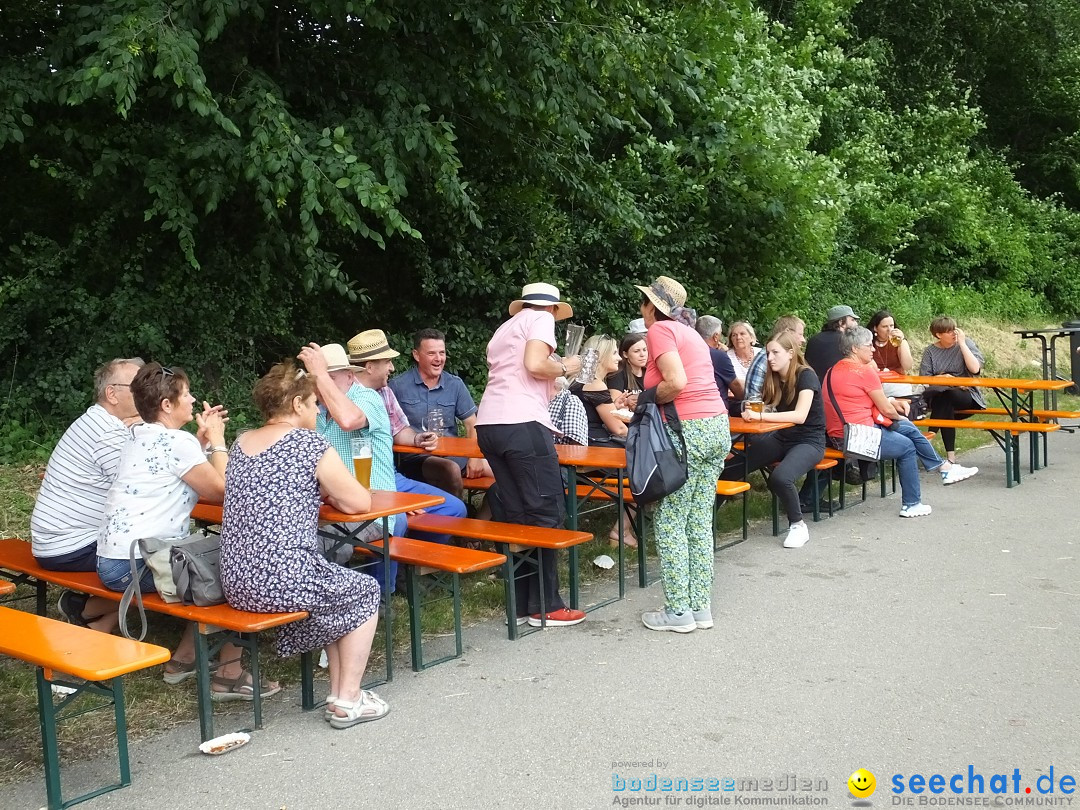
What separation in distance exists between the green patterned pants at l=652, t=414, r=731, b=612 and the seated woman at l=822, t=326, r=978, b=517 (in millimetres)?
3145

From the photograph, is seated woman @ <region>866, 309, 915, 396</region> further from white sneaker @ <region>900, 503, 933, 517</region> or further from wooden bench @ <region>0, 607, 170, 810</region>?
wooden bench @ <region>0, 607, 170, 810</region>

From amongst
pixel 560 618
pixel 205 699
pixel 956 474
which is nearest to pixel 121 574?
pixel 205 699

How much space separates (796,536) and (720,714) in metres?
3.19

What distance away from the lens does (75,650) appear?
378cm

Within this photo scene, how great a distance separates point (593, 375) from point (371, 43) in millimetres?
3995

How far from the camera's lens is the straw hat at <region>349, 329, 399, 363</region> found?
664cm

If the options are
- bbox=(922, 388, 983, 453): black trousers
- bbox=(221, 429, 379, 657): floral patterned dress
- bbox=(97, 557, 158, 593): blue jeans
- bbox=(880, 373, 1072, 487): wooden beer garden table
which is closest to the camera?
bbox=(221, 429, 379, 657): floral patterned dress

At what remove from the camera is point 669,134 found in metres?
14.4

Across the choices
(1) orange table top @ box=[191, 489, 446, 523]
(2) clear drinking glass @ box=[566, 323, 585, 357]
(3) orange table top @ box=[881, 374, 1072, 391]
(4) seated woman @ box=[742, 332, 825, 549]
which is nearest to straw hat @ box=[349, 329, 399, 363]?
(2) clear drinking glass @ box=[566, 323, 585, 357]

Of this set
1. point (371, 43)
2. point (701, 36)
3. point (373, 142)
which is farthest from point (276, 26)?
point (701, 36)

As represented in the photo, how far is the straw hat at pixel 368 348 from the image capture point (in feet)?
21.8

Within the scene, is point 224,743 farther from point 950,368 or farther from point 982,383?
point 950,368

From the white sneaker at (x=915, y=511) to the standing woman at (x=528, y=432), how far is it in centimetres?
348

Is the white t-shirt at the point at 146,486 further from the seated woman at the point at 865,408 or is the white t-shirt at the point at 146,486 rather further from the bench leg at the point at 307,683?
the seated woman at the point at 865,408
